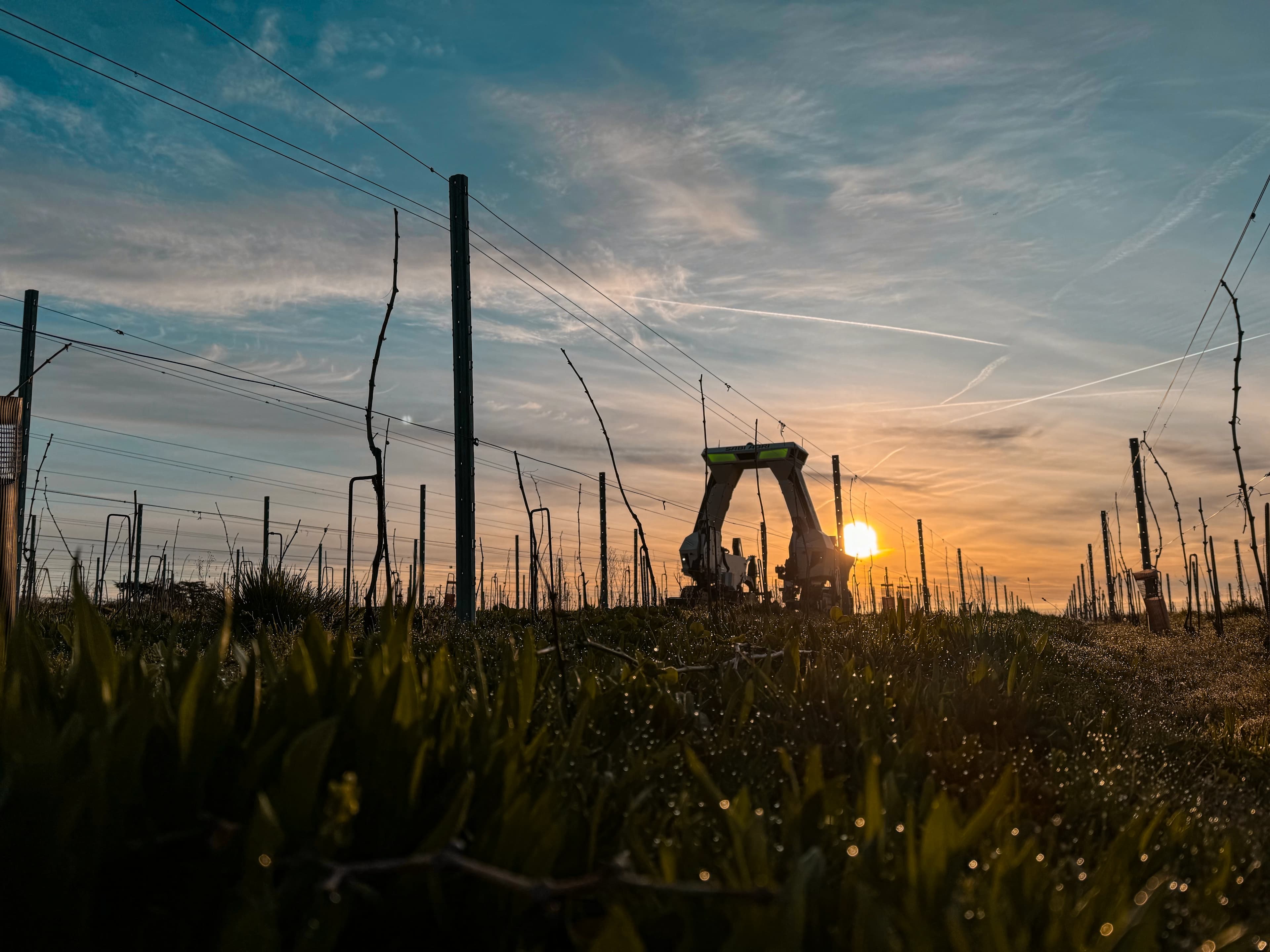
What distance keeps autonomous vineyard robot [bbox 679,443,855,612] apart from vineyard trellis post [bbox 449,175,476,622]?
2.82 meters

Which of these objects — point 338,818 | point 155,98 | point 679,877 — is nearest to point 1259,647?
point 679,877

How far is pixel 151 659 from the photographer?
4035mm

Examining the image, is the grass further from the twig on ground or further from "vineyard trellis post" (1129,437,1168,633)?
"vineyard trellis post" (1129,437,1168,633)

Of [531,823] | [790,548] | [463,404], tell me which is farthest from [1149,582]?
[531,823]

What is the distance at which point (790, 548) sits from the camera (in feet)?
41.4

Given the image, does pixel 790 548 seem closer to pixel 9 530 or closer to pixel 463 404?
pixel 463 404

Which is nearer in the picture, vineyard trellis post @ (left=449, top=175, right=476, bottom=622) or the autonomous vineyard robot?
vineyard trellis post @ (left=449, top=175, right=476, bottom=622)

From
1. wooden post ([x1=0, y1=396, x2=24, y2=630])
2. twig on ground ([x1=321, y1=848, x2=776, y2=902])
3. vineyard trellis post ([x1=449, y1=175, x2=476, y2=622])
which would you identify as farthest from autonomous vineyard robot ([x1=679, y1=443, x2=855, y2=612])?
twig on ground ([x1=321, y1=848, x2=776, y2=902])

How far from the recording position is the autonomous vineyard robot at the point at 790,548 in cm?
1162

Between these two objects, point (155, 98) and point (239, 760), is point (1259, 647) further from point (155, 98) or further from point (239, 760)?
point (155, 98)

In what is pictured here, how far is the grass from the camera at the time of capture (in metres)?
1.27

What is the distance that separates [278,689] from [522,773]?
578 millimetres

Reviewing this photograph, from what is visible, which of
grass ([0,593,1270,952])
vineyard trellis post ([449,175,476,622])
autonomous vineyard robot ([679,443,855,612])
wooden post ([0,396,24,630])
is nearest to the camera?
grass ([0,593,1270,952])

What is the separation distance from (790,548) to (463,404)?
5267 millimetres
